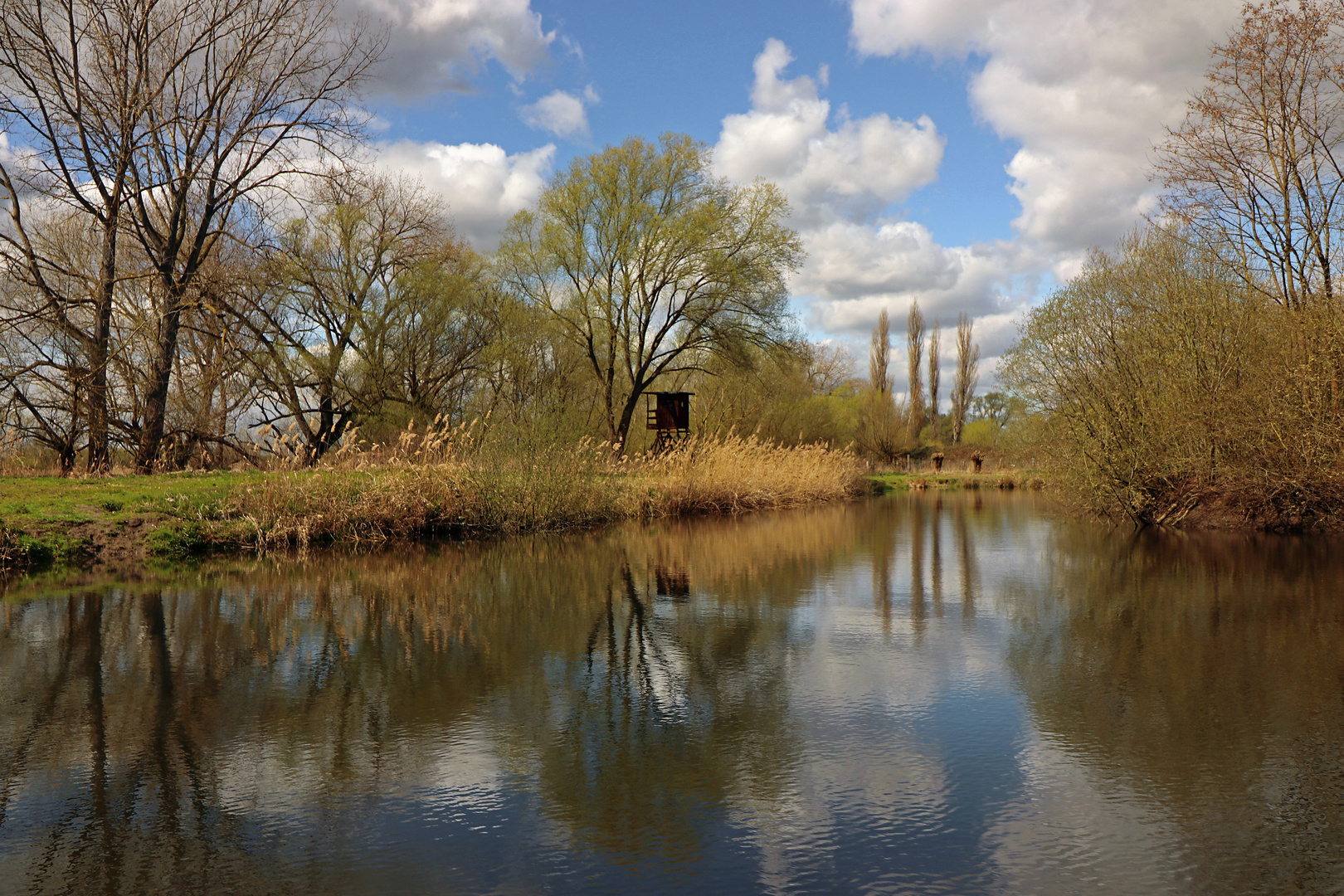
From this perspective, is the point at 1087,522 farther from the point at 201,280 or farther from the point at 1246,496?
the point at 201,280

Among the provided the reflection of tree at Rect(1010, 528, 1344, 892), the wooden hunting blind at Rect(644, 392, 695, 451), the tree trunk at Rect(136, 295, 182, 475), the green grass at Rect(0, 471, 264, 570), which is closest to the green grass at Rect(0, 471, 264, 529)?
the green grass at Rect(0, 471, 264, 570)

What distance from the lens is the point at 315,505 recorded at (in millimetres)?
12898

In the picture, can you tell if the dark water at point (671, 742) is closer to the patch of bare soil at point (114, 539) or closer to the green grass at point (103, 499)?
the patch of bare soil at point (114, 539)

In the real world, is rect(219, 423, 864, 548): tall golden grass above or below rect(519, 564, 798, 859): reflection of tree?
above

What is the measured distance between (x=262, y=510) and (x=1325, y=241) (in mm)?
18506

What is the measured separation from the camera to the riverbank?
1162cm

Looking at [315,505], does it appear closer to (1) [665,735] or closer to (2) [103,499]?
(2) [103,499]

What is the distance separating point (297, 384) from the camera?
Answer: 29500mm

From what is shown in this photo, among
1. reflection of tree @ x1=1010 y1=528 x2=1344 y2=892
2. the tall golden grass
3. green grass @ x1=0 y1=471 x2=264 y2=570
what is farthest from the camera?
the tall golden grass

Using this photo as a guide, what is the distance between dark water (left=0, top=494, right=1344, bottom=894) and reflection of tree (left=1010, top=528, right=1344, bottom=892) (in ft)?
0.07

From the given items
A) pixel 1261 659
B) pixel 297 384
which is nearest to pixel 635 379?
pixel 297 384

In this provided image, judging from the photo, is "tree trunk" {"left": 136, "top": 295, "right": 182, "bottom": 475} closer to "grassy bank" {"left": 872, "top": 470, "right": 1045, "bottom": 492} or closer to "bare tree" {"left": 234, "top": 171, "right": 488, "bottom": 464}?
"bare tree" {"left": 234, "top": 171, "right": 488, "bottom": 464}

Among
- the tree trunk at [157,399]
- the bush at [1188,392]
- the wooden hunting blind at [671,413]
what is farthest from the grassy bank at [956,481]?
the tree trunk at [157,399]

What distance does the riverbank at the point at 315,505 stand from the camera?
38.1 ft
